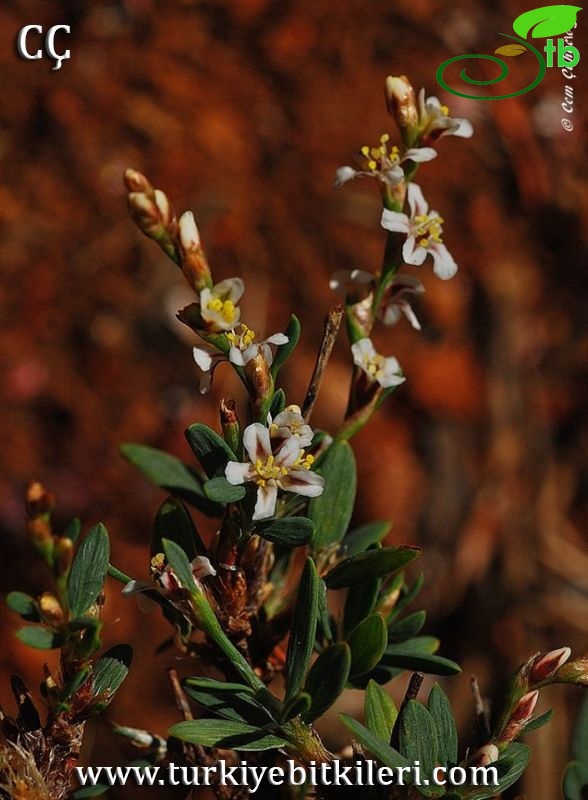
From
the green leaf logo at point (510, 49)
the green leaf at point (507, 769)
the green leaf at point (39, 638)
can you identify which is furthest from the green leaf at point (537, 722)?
the green leaf logo at point (510, 49)

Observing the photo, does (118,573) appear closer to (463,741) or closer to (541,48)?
(463,741)

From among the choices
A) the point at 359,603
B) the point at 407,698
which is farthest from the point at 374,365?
the point at 407,698

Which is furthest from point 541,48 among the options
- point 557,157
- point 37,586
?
point 37,586

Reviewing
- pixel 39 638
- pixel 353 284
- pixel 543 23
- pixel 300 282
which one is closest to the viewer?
pixel 39 638

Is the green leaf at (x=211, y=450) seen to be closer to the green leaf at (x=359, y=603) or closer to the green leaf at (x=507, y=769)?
the green leaf at (x=359, y=603)

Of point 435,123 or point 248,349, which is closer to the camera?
point 248,349

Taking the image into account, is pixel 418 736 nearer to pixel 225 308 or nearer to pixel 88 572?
pixel 88 572

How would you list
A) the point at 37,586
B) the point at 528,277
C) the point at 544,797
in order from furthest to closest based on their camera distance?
the point at 528,277
the point at 37,586
the point at 544,797
